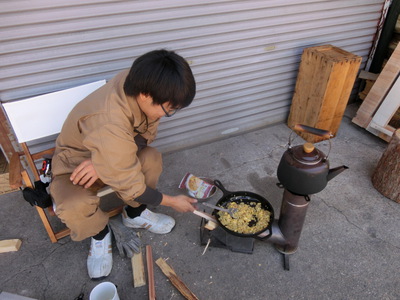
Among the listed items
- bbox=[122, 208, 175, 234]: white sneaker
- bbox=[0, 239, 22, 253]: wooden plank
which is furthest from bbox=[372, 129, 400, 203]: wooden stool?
bbox=[0, 239, 22, 253]: wooden plank

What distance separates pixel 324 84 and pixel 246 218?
6.59ft

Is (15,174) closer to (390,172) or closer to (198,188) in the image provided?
(198,188)

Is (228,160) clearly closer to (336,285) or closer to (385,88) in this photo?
(336,285)

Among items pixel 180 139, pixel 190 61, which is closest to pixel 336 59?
pixel 190 61

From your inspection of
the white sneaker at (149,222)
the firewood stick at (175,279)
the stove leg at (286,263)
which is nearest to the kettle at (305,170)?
the stove leg at (286,263)

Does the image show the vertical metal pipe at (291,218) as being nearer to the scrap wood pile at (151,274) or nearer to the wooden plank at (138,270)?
the scrap wood pile at (151,274)

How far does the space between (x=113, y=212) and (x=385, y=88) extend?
11.8ft

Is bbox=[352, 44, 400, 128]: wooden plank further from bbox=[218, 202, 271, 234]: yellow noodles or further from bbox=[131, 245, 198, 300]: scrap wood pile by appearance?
bbox=[131, 245, 198, 300]: scrap wood pile

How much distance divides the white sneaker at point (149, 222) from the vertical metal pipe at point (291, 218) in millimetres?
1048

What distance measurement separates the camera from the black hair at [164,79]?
1.73 meters

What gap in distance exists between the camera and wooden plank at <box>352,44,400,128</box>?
11.9 ft

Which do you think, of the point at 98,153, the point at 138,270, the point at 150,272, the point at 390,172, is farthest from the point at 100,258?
the point at 390,172

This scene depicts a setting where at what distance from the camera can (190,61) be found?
10.9ft

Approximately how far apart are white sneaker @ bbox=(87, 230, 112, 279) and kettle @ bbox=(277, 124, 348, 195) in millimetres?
1606
